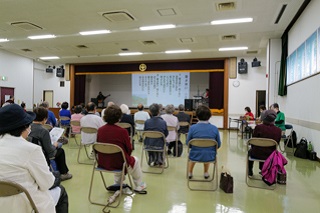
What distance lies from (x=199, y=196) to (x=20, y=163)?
86.3 inches

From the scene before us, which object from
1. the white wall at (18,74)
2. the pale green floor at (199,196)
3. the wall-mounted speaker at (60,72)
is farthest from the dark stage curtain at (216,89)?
the white wall at (18,74)

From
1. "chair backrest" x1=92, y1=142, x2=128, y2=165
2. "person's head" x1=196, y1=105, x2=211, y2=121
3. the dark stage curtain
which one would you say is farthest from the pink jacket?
the dark stage curtain

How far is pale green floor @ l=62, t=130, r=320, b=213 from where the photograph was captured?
2547 millimetres

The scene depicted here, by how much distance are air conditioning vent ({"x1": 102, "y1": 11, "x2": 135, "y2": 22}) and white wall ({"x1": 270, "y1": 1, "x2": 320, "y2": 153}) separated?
4.11m

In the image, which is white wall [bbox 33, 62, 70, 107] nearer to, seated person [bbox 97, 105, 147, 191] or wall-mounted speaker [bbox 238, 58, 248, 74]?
wall-mounted speaker [bbox 238, 58, 248, 74]

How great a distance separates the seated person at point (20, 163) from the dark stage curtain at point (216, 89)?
10126 mm

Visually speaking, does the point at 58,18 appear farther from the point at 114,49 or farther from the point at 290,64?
the point at 290,64

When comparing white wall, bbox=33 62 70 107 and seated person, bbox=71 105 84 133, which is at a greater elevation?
white wall, bbox=33 62 70 107

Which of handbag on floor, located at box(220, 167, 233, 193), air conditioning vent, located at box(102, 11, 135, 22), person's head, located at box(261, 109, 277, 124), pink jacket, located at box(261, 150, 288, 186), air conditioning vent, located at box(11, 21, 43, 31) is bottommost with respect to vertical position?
handbag on floor, located at box(220, 167, 233, 193)

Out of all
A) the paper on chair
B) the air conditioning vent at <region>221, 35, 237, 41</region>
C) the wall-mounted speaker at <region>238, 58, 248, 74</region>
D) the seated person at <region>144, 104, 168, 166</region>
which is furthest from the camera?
the wall-mounted speaker at <region>238, 58, 248, 74</region>

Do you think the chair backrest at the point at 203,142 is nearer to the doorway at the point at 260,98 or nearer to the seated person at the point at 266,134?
the seated person at the point at 266,134

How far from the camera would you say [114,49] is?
9.45 m

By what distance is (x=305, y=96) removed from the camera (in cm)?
529

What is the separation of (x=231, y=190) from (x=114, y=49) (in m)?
7.84
